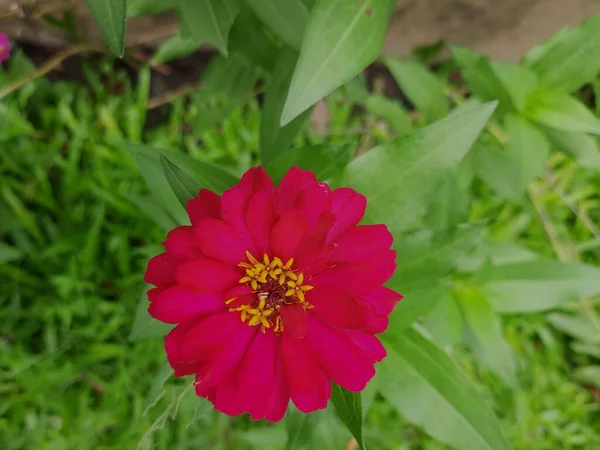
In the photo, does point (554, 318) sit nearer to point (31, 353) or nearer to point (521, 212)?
point (521, 212)

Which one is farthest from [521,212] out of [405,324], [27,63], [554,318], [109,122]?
[27,63]

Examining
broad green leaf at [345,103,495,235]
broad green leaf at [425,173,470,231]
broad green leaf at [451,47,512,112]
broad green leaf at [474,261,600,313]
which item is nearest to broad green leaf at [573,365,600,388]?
broad green leaf at [474,261,600,313]

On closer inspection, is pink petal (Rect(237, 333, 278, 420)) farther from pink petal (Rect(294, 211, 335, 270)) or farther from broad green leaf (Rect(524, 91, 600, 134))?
broad green leaf (Rect(524, 91, 600, 134))

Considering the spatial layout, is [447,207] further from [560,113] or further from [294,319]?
[294,319]

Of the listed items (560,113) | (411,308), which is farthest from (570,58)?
(411,308)

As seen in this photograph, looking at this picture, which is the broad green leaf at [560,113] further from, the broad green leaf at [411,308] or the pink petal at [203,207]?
the pink petal at [203,207]

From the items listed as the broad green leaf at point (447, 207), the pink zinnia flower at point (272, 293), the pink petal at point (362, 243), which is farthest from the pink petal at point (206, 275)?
the broad green leaf at point (447, 207)
